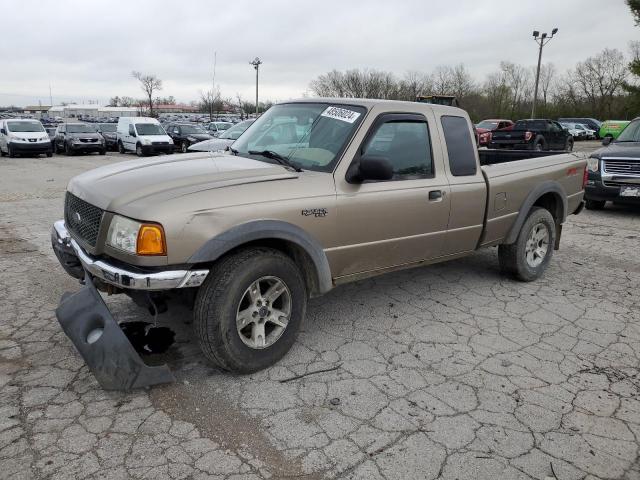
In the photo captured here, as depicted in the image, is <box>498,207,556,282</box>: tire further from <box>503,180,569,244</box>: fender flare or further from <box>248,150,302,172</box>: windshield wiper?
<box>248,150,302,172</box>: windshield wiper

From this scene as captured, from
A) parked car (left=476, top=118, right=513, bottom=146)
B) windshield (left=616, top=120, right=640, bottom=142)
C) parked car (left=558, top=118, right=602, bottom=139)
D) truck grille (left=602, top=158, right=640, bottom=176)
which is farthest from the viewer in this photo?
parked car (left=558, top=118, right=602, bottom=139)

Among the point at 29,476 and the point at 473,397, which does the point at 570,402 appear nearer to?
the point at 473,397

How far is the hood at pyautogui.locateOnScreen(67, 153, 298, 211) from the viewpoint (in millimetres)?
3100

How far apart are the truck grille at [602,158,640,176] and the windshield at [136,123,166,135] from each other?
19.0m

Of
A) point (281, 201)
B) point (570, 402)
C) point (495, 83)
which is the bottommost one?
point (570, 402)

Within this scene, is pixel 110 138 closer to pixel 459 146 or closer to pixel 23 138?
pixel 23 138

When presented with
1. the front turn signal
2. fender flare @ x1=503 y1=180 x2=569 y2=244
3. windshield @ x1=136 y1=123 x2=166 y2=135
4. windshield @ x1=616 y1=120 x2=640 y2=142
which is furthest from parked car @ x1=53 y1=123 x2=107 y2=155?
the front turn signal

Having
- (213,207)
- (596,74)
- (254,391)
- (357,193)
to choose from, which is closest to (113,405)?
(254,391)

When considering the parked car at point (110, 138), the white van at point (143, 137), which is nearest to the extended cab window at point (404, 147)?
the white van at point (143, 137)

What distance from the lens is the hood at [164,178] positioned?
10.2ft

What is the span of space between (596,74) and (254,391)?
231 ft

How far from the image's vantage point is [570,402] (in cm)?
314

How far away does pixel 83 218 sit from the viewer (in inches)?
135

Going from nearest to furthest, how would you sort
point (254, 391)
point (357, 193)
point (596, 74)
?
point (254, 391)
point (357, 193)
point (596, 74)
